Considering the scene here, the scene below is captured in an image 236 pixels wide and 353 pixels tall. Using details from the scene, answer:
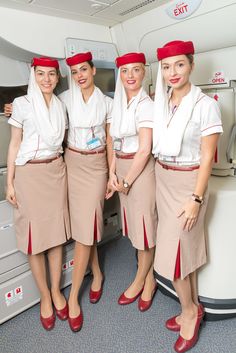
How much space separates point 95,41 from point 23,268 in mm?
1638

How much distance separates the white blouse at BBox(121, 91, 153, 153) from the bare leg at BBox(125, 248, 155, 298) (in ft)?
2.19

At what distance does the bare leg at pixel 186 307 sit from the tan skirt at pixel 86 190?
568mm

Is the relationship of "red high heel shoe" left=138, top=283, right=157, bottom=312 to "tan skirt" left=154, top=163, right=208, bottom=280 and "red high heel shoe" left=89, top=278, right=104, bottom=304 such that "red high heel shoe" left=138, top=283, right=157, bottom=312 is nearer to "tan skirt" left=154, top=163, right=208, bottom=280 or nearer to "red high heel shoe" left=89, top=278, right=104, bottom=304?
"red high heel shoe" left=89, top=278, right=104, bottom=304

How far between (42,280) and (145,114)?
1.17 m

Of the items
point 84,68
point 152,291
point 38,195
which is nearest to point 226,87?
point 84,68

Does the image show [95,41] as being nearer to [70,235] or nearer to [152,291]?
[70,235]

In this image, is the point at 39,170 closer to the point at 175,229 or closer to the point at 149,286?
the point at 175,229

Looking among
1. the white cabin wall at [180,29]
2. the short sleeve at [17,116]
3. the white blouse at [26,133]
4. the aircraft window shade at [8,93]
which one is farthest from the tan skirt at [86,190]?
the white cabin wall at [180,29]

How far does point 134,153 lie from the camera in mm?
1660

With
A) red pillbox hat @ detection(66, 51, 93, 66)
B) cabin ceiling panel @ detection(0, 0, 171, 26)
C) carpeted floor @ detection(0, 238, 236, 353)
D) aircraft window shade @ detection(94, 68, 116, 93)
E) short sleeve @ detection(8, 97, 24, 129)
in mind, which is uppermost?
cabin ceiling panel @ detection(0, 0, 171, 26)

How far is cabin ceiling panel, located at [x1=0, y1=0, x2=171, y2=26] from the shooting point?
1.73m

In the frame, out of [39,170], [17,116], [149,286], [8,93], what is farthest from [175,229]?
[8,93]

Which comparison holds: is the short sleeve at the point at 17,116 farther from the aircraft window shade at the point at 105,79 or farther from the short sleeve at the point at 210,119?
the short sleeve at the point at 210,119

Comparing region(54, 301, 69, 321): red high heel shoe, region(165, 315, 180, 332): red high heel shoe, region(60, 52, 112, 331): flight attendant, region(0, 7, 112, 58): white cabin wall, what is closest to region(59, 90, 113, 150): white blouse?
region(60, 52, 112, 331): flight attendant
